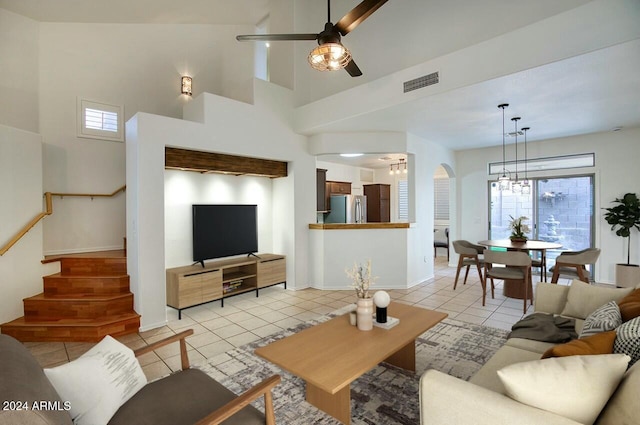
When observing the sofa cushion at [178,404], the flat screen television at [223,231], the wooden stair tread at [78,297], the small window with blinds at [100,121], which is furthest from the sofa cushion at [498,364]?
the small window with blinds at [100,121]

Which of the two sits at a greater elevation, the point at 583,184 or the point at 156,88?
the point at 156,88

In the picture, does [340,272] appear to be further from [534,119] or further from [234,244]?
[534,119]

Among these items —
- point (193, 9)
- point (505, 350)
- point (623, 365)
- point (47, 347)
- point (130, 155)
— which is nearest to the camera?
point (623, 365)

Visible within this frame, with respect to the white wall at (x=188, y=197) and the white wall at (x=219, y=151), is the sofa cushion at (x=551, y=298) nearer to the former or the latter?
the white wall at (x=219, y=151)

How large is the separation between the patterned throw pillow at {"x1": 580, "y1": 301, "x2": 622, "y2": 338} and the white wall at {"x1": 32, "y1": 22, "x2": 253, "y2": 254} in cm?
496

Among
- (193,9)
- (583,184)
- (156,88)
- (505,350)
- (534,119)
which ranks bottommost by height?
(505,350)

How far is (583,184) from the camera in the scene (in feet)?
19.9

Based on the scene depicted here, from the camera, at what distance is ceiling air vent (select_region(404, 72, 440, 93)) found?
3650 mm

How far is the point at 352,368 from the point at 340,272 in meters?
3.75

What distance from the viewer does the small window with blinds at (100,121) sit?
4965 millimetres

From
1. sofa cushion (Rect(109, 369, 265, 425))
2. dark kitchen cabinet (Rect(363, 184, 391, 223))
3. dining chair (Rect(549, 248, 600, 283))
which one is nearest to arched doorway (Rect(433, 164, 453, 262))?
dark kitchen cabinet (Rect(363, 184, 391, 223))

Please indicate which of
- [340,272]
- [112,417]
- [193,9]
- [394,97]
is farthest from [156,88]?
[112,417]

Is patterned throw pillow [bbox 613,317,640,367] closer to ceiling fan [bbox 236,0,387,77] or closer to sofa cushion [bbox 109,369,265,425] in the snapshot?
sofa cushion [bbox 109,369,265,425]

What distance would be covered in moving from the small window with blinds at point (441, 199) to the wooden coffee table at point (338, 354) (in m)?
7.41
